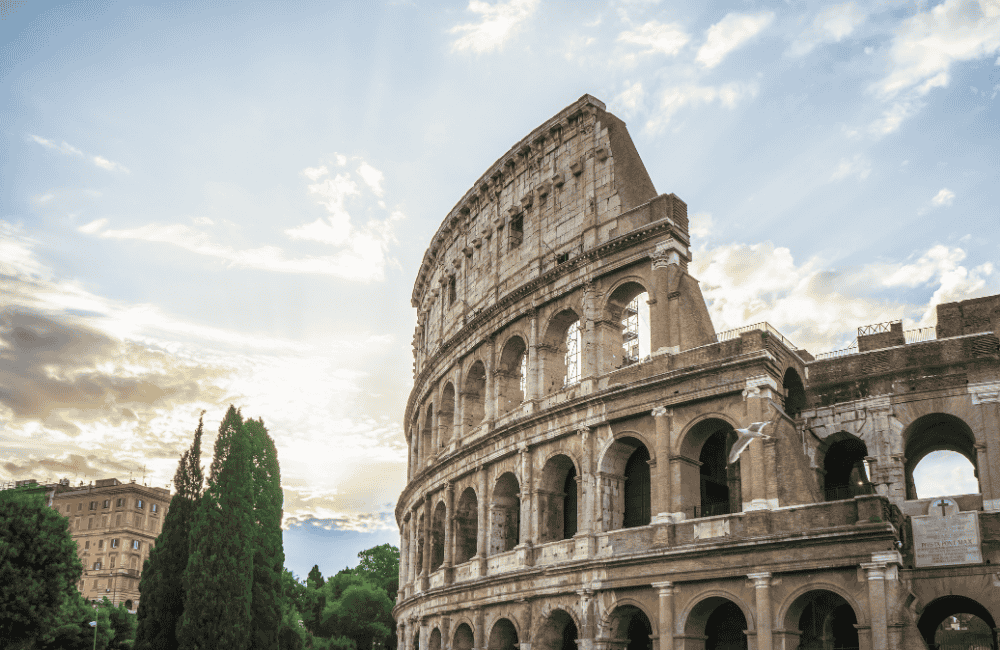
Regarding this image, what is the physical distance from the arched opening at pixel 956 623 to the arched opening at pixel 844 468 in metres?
3.78

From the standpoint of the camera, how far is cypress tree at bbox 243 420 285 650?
3053 centimetres

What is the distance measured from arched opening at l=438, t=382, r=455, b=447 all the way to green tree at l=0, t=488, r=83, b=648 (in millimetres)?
16153

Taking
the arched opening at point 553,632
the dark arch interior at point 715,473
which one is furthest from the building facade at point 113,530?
the dark arch interior at point 715,473

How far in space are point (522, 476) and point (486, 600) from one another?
13.7ft

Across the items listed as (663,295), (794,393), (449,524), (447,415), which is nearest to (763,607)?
(794,393)

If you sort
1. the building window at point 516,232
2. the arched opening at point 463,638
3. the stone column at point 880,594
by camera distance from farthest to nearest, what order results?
1. the building window at point 516,232
2. the arched opening at point 463,638
3. the stone column at point 880,594

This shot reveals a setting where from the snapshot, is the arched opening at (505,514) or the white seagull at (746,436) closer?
the white seagull at (746,436)

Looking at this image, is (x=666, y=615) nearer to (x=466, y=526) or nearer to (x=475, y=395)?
(x=466, y=526)

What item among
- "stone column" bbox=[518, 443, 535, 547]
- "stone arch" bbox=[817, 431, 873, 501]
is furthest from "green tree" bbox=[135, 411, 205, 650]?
"stone arch" bbox=[817, 431, 873, 501]

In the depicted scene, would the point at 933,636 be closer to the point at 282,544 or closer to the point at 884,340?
the point at 884,340

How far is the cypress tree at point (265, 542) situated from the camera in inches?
1202

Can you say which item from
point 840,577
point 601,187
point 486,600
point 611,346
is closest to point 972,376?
point 840,577

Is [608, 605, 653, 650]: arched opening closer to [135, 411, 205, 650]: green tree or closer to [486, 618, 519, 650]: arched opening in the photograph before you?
[486, 618, 519, 650]: arched opening

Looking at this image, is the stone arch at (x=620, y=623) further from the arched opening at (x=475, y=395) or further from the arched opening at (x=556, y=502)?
the arched opening at (x=475, y=395)
